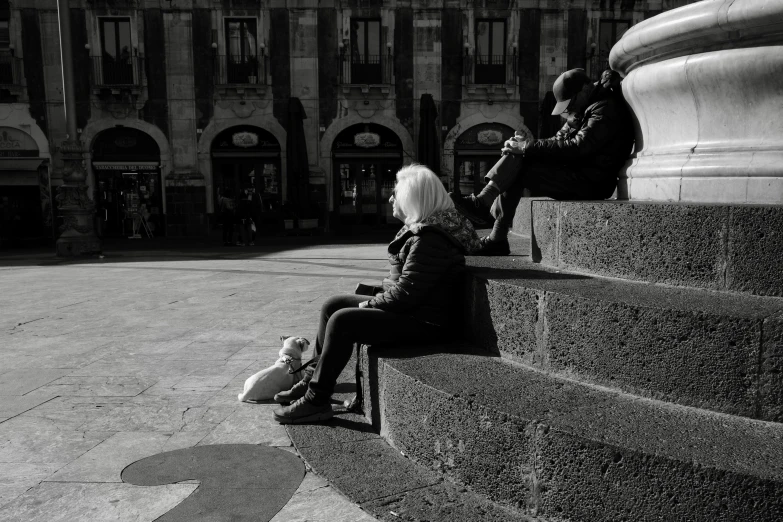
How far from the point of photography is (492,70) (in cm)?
2412

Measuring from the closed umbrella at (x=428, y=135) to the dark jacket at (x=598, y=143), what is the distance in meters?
18.4

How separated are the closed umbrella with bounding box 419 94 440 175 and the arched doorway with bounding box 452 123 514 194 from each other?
4.81 ft

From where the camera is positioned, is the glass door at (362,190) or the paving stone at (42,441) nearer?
the paving stone at (42,441)

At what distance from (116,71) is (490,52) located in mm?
13299

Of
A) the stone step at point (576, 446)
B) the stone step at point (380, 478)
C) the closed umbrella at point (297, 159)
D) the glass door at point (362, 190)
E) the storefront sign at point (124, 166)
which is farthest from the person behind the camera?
the glass door at point (362, 190)

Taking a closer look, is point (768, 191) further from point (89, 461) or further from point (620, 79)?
point (89, 461)

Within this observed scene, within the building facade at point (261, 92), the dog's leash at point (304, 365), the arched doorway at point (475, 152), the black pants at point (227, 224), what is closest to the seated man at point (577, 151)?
the dog's leash at point (304, 365)

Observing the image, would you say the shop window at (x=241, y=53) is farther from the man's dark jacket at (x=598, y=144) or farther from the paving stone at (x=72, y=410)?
the paving stone at (x=72, y=410)

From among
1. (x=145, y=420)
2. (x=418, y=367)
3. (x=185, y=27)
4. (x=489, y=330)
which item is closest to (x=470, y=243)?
(x=489, y=330)

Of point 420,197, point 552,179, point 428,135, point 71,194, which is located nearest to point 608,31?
point 428,135

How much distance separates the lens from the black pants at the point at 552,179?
4602 mm

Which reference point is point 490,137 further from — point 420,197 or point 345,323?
point 345,323

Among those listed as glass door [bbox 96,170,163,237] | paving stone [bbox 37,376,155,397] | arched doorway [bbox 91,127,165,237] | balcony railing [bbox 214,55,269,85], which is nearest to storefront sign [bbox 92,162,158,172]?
arched doorway [bbox 91,127,165,237]

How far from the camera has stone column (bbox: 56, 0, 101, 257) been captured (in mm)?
15225
